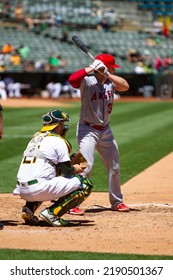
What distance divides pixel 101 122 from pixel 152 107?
69.5ft

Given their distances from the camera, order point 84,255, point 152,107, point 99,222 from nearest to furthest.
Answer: point 84,255 < point 99,222 < point 152,107

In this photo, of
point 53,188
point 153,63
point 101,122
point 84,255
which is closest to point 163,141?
point 101,122

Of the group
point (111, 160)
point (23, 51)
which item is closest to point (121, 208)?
point (111, 160)

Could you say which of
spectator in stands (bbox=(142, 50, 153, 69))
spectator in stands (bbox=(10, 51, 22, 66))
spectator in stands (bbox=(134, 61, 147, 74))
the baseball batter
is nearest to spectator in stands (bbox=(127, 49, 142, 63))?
spectator in stands (bbox=(142, 50, 153, 69))

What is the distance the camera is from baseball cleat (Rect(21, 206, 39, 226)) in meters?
9.20

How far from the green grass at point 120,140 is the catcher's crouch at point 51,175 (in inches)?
47.9

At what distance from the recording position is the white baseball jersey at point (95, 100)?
32.7 ft

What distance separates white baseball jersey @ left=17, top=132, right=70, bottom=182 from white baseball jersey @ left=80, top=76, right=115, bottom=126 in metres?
1.11

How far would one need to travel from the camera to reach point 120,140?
18.8m

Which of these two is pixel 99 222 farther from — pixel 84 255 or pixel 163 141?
pixel 163 141

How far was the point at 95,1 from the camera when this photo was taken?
49.2m

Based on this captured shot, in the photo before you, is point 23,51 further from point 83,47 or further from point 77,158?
point 77,158

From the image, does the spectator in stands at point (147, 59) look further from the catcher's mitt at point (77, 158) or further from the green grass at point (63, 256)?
the green grass at point (63, 256)

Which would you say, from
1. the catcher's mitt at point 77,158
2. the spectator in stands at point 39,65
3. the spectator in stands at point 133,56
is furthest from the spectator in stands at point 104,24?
the catcher's mitt at point 77,158
